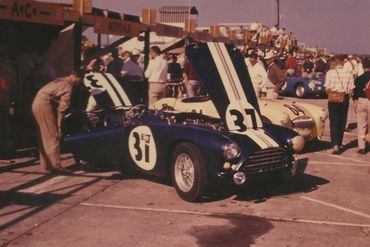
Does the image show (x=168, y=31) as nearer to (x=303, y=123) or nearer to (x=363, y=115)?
(x=303, y=123)

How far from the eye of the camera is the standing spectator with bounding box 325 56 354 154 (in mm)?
9688

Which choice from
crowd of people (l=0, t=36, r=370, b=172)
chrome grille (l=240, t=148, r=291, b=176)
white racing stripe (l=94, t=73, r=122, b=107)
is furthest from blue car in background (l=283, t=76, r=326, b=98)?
chrome grille (l=240, t=148, r=291, b=176)

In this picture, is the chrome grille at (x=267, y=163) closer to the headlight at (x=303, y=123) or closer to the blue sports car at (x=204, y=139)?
the blue sports car at (x=204, y=139)

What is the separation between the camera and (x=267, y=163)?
605 centimetres

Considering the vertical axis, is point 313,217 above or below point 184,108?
below

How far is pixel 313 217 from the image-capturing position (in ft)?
18.6

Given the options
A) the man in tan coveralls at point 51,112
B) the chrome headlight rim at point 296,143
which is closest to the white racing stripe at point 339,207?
the chrome headlight rim at point 296,143

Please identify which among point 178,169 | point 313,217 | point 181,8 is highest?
point 181,8

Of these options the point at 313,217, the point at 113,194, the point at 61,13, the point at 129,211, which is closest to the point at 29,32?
the point at 61,13

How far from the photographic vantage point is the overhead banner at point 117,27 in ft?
35.4

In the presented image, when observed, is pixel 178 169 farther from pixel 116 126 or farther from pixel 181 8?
pixel 181 8

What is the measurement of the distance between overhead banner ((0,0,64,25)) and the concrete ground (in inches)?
94.6

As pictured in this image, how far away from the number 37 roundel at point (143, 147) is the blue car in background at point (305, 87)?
16128 mm

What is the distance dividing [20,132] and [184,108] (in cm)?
299
